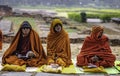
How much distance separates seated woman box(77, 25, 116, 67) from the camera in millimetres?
8188

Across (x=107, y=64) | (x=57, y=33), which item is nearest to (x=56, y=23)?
(x=57, y=33)

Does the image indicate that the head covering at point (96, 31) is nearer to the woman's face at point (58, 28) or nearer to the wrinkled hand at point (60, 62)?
the woman's face at point (58, 28)

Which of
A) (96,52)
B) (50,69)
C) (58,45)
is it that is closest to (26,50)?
(58,45)

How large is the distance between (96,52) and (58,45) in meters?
0.84

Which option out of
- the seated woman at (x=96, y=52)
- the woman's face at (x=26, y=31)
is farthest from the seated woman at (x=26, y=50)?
the seated woman at (x=96, y=52)

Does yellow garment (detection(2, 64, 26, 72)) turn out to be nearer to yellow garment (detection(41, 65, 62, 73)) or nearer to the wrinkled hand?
yellow garment (detection(41, 65, 62, 73))

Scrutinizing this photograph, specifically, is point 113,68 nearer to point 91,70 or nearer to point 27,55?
point 91,70

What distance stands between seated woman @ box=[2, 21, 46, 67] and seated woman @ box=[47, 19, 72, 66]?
0.69 ft

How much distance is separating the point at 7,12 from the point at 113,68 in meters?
27.7

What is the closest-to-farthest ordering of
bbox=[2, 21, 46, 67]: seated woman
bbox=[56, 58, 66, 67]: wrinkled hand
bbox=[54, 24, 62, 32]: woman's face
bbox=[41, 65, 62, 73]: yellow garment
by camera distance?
bbox=[41, 65, 62, 73]: yellow garment, bbox=[56, 58, 66, 67]: wrinkled hand, bbox=[2, 21, 46, 67]: seated woman, bbox=[54, 24, 62, 32]: woman's face

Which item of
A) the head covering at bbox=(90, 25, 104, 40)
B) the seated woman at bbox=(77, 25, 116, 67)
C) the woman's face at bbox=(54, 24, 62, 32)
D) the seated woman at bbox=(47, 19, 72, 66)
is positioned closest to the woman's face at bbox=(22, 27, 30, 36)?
the seated woman at bbox=(47, 19, 72, 66)

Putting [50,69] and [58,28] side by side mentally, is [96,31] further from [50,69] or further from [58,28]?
[50,69]

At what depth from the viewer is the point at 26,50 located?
830cm

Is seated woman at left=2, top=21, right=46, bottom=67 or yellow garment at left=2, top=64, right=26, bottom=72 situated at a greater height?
seated woman at left=2, top=21, right=46, bottom=67
